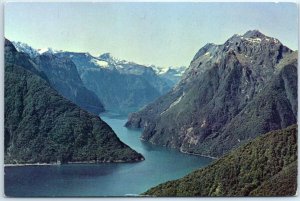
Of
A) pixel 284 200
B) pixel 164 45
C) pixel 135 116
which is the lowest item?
pixel 284 200

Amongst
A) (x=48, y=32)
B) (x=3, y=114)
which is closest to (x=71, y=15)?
(x=48, y=32)

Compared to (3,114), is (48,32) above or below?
above

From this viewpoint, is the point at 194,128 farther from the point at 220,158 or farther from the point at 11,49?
the point at 11,49

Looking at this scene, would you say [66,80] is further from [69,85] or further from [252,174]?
[252,174]

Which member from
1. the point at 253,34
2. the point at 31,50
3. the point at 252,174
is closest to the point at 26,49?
the point at 31,50

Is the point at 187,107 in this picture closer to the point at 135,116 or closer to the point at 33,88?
the point at 135,116
